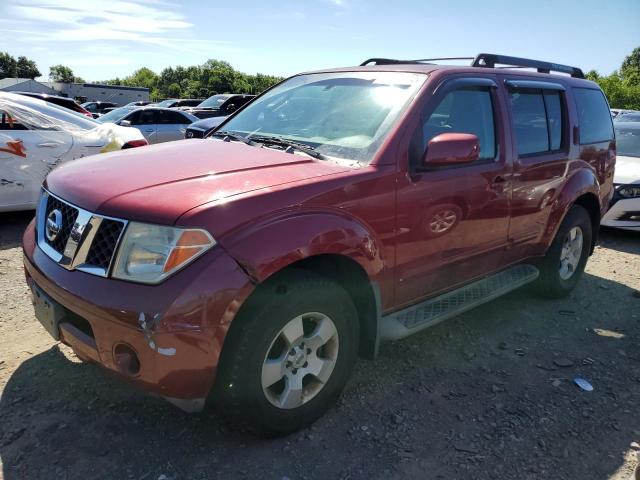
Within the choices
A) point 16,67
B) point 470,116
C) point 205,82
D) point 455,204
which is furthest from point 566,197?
point 16,67

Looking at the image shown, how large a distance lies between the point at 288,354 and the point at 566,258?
3.25 m

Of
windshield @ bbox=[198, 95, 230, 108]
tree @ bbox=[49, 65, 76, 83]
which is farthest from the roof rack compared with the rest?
tree @ bbox=[49, 65, 76, 83]

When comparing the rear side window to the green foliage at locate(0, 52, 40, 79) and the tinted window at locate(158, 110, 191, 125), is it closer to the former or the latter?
the tinted window at locate(158, 110, 191, 125)

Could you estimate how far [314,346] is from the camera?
2.61 m

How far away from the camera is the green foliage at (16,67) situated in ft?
308

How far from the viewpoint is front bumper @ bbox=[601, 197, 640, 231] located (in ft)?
21.8

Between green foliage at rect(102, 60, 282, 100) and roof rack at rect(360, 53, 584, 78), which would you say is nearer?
roof rack at rect(360, 53, 584, 78)

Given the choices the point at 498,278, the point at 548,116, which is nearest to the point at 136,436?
the point at 498,278

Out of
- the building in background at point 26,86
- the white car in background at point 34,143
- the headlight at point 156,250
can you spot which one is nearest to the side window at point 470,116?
the headlight at point 156,250

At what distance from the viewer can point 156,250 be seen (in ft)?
7.13

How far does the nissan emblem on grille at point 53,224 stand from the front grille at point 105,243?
0.39 meters

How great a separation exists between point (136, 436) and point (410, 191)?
190 centimetres

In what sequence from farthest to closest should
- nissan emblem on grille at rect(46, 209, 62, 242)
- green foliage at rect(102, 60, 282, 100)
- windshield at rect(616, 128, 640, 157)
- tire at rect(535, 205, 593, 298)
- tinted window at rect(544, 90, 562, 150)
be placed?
green foliage at rect(102, 60, 282, 100) < windshield at rect(616, 128, 640, 157) < tire at rect(535, 205, 593, 298) < tinted window at rect(544, 90, 562, 150) < nissan emblem on grille at rect(46, 209, 62, 242)

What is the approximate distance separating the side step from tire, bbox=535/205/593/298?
37 centimetres
